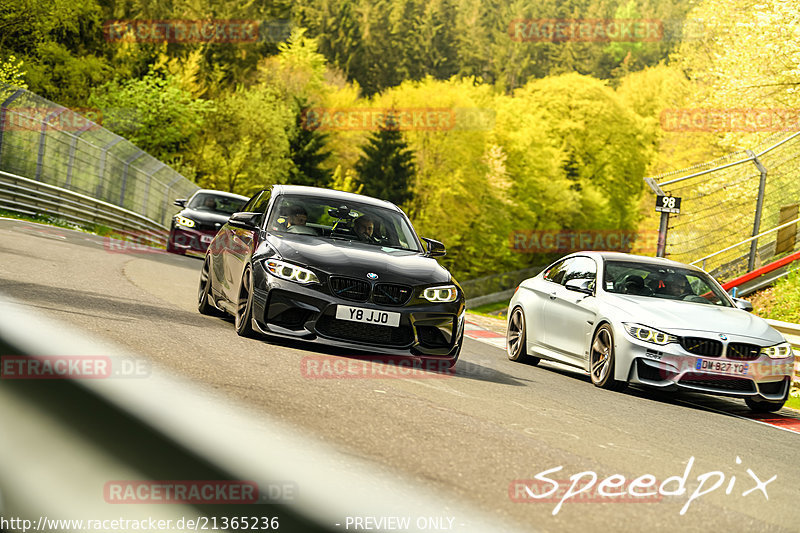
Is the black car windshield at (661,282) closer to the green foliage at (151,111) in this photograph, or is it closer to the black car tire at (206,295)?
the black car tire at (206,295)

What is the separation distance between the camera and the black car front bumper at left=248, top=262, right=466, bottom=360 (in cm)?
887

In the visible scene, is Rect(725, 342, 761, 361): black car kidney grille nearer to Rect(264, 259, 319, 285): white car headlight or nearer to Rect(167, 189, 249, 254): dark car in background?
Rect(264, 259, 319, 285): white car headlight

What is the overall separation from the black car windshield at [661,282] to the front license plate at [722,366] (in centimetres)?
167

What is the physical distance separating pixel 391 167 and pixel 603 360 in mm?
58908

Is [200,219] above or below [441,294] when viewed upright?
above

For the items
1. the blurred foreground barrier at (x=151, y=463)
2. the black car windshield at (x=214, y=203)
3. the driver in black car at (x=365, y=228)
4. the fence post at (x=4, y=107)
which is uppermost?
the fence post at (x=4, y=107)

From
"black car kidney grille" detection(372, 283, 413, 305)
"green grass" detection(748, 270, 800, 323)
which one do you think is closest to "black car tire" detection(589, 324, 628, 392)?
"black car kidney grille" detection(372, 283, 413, 305)

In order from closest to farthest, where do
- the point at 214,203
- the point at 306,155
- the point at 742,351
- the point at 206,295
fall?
the point at 742,351 < the point at 206,295 < the point at 214,203 < the point at 306,155

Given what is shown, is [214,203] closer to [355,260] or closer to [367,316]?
[355,260]

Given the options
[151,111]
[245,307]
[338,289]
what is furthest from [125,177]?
[151,111]

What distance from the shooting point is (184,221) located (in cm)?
2378

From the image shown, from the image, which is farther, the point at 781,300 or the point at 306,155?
the point at 306,155

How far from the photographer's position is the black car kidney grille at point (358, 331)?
8875mm

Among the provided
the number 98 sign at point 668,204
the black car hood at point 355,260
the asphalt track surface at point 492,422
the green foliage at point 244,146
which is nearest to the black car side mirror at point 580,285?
the asphalt track surface at point 492,422
